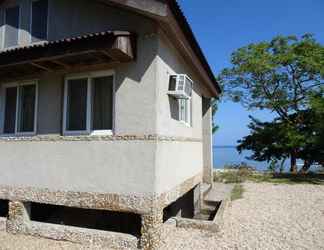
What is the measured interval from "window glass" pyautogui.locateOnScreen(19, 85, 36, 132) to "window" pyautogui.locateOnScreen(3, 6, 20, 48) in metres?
1.59

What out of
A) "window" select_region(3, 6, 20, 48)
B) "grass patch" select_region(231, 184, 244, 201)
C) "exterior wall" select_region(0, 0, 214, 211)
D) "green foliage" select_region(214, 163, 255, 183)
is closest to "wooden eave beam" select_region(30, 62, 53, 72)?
"exterior wall" select_region(0, 0, 214, 211)

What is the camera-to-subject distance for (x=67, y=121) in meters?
6.41

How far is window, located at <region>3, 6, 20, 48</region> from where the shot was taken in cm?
762

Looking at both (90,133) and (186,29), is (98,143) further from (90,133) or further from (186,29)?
(186,29)

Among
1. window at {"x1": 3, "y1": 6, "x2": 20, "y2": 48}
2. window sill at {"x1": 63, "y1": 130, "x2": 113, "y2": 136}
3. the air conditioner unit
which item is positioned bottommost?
window sill at {"x1": 63, "y1": 130, "x2": 113, "y2": 136}

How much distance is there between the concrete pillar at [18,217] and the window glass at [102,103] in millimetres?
2728

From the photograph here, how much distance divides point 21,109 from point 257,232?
6.89 m

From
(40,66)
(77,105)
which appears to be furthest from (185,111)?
(40,66)

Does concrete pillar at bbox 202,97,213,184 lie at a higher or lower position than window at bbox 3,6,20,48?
lower

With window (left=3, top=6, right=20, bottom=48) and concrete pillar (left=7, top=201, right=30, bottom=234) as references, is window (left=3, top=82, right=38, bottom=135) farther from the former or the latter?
concrete pillar (left=7, top=201, right=30, bottom=234)

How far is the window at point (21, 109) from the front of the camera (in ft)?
22.8

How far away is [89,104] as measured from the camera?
→ 6.11 metres

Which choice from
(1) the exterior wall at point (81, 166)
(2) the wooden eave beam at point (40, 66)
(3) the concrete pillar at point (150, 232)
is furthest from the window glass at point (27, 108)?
(3) the concrete pillar at point (150, 232)

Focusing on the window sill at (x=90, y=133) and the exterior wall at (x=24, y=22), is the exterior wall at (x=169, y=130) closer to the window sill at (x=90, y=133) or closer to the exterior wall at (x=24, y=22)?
the window sill at (x=90, y=133)
